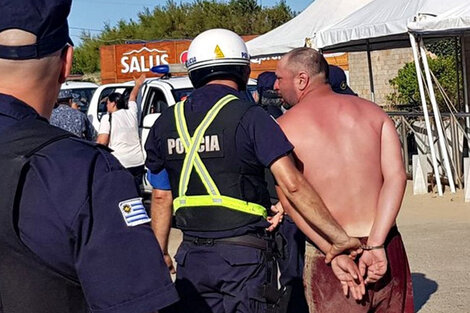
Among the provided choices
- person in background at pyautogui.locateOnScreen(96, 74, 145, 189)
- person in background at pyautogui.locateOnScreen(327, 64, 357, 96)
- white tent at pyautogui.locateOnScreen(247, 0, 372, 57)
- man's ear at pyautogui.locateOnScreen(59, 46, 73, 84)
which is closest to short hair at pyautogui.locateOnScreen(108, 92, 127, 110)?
person in background at pyautogui.locateOnScreen(96, 74, 145, 189)

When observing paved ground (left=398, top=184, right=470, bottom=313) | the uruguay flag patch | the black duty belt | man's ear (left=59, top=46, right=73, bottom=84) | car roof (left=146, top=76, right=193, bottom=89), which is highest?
man's ear (left=59, top=46, right=73, bottom=84)

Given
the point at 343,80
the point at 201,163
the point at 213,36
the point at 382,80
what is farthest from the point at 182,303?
the point at 382,80

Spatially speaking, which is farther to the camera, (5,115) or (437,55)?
(437,55)

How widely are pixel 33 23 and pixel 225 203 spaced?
2072mm

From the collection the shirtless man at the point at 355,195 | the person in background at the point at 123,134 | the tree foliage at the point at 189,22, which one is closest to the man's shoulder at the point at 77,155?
the shirtless man at the point at 355,195

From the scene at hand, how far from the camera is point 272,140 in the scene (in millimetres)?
3793

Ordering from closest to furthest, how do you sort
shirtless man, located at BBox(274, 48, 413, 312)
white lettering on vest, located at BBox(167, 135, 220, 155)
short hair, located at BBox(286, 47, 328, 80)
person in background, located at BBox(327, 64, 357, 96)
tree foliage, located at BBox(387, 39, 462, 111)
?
white lettering on vest, located at BBox(167, 135, 220, 155) < shirtless man, located at BBox(274, 48, 413, 312) < short hair, located at BBox(286, 47, 328, 80) < person in background, located at BBox(327, 64, 357, 96) < tree foliage, located at BBox(387, 39, 462, 111)

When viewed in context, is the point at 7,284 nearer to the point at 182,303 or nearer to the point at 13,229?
the point at 13,229

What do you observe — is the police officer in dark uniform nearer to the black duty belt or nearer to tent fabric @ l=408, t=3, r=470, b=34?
the black duty belt

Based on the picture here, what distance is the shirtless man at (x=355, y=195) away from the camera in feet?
13.2

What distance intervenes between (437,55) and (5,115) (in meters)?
24.6

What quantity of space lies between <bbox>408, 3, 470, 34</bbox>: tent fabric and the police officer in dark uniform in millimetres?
9133

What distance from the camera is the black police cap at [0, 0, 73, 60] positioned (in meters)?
1.97

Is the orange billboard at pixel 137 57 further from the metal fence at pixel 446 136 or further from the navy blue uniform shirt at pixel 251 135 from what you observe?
the navy blue uniform shirt at pixel 251 135
